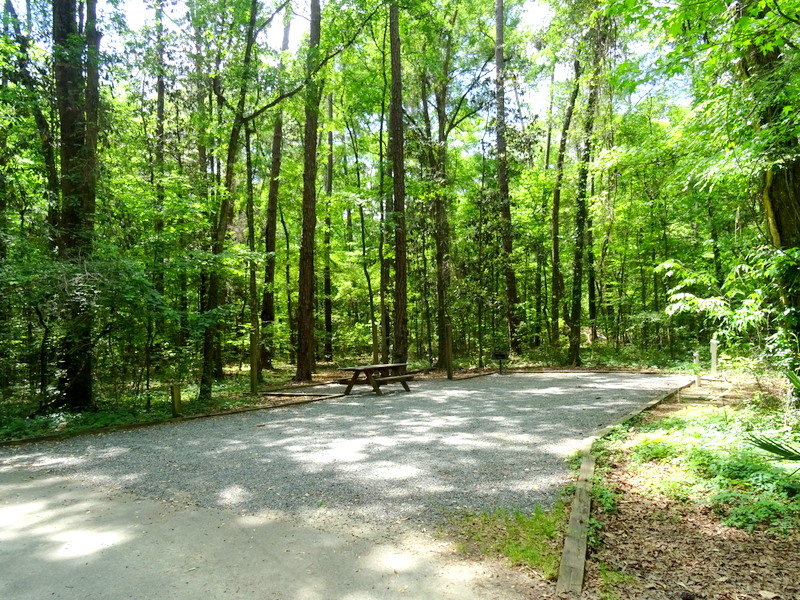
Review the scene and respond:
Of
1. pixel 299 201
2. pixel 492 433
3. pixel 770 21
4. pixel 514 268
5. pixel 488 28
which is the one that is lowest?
pixel 492 433

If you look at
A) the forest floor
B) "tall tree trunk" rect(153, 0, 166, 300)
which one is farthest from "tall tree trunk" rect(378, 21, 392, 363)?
the forest floor

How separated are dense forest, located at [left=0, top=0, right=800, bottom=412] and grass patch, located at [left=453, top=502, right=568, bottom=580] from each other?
3658mm

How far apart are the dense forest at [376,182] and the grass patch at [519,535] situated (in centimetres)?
366

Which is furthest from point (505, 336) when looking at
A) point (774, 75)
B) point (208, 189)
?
point (774, 75)

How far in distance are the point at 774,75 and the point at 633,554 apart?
15.6 feet

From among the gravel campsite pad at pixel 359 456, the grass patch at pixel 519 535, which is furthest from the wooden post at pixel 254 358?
the grass patch at pixel 519 535

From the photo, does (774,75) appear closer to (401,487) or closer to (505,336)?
(401,487)

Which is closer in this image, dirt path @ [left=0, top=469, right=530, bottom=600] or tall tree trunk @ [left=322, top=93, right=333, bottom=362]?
dirt path @ [left=0, top=469, right=530, bottom=600]

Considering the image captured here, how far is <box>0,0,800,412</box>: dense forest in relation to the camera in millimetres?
5582

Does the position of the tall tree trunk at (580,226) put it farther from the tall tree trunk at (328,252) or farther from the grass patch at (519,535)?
the grass patch at (519,535)

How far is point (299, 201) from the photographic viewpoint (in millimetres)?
18953

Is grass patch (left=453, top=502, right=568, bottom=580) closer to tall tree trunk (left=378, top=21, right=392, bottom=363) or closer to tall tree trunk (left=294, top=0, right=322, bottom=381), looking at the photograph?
tall tree trunk (left=294, top=0, right=322, bottom=381)

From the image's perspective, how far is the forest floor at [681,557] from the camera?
2518mm

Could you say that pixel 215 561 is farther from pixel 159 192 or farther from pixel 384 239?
pixel 384 239
